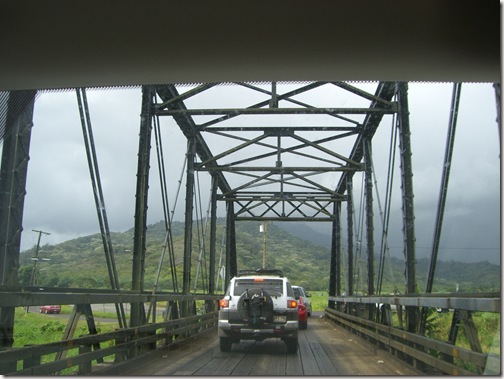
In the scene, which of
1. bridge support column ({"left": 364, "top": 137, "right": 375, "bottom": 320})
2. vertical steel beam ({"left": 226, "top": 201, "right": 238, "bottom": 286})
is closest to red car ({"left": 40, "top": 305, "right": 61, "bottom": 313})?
vertical steel beam ({"left": 226, "top": 201, "right": 238, "bottom": 286})

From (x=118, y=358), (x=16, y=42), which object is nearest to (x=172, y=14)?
(x=16, y=42)

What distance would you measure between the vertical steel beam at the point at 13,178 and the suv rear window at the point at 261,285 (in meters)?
5.31

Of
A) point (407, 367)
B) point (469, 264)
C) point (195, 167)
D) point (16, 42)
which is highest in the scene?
point (195, 167)

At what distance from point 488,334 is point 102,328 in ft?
16.8

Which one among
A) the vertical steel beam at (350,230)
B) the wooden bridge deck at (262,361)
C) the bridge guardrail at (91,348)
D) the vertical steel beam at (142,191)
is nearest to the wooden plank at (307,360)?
the wooden bridge deck at (262,361)

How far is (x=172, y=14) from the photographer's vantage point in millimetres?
5070

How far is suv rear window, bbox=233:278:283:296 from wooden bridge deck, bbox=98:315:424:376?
1016 mm

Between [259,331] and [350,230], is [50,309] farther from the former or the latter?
[350,230]

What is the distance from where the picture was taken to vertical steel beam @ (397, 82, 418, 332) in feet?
35.8

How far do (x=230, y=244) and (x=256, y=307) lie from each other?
23.4 ft

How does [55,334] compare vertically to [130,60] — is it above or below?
below

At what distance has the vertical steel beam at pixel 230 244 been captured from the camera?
17.3 metres

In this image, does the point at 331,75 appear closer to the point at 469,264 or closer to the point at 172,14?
the point at 172,14

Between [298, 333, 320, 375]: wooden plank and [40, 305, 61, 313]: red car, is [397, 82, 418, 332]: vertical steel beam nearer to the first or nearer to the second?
[298, 333, 320, 375]: wooden plank
